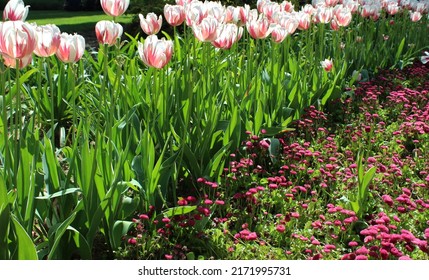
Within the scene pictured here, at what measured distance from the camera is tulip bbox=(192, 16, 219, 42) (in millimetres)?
2910

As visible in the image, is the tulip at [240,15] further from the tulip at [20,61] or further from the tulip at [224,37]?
the tulip at [20,61]

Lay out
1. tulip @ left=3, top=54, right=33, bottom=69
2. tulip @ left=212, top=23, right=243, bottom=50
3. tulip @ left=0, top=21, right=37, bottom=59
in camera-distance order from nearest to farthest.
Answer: tulip @ left=0, top=21, right=37, bottom=59 → tulip @ left=3, top=54, right=33, bottom=69 → tulip @ left=212, top=23, right=243, bottom=50

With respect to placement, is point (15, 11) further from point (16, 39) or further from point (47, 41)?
point (16, 39)

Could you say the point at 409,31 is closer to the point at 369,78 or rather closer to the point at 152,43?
the point at 369,78

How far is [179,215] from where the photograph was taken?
2.69 metres

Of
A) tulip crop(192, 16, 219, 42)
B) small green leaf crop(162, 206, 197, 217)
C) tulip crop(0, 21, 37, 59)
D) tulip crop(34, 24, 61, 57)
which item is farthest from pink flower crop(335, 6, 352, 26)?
tulip crop(0, 21, 37, 59)

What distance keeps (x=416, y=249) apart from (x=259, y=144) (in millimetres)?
1191

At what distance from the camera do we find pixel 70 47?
232 centimetres

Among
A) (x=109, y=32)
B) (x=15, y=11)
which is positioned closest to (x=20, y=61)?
(x=15, y=11)

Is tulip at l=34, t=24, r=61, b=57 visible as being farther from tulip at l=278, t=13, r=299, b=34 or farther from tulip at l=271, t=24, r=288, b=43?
tulip at l=278, t=13, r=299, b=34

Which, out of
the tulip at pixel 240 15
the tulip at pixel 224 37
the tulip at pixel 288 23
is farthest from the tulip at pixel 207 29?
the tulip at pixel 288 23

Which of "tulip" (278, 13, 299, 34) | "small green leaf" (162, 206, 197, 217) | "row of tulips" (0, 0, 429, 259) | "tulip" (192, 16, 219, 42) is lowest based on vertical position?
"small green leaf" (162, 206, 197, 217)

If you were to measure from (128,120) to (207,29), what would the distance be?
600 millimetres
